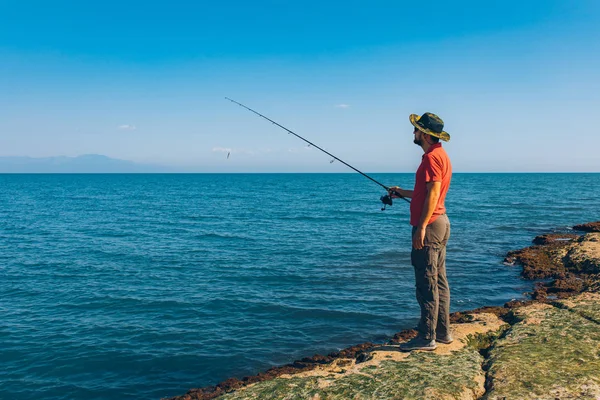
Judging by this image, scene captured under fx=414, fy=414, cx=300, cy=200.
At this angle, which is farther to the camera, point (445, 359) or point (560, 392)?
point (445, 359)

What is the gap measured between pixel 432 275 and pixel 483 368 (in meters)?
1.48

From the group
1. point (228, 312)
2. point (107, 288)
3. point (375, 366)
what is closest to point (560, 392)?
point (375, 366)

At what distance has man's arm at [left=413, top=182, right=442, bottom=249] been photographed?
5520 millimetres

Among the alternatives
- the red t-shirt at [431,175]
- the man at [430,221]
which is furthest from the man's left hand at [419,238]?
the red t-shirt at [431,175]

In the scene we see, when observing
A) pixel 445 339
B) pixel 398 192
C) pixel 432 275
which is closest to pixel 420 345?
pixel 445 339

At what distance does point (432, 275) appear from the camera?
5.83 meters

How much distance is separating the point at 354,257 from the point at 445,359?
1437 centimetres

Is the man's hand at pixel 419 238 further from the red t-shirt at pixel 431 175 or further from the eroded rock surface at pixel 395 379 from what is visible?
the eroded rock surface at pixel 395 379

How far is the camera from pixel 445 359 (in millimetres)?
5980

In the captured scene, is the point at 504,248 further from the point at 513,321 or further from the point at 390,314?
the point at 513,321

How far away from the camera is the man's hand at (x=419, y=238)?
5672mm

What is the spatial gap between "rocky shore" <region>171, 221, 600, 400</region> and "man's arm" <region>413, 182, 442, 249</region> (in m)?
1.78

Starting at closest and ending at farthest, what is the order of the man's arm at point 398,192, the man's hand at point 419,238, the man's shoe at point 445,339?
the man's hand at point 419,238, the man's shoe at point 445,339, the man's arm at point 398,192

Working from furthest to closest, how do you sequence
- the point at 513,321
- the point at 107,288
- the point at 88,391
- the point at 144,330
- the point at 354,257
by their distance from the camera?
the point at 354,257 < the point at 107,288 < the point at 144,330 < the point at 88,391 < the point at 513,321
